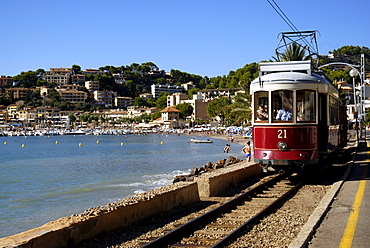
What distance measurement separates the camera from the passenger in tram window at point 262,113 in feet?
40.7

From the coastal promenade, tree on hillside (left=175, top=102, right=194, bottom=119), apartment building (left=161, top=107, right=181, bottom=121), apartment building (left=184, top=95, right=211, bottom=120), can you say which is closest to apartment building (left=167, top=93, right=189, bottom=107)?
tree on hillside (left=175, top=102, right=194, bottom=119)

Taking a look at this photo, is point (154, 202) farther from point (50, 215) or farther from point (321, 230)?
point (50, 215)

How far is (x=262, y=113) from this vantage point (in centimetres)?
1246

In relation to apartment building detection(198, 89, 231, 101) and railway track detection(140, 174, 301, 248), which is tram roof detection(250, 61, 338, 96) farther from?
apartment building detection(198, 89, 231, 101)

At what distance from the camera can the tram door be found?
1282cm

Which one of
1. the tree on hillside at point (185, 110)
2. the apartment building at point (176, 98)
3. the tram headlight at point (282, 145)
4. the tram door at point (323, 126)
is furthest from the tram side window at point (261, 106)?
the apartment building at point (176, 98)

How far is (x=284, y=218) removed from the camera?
8570 mm

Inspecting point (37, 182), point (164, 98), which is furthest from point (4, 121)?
point (37, 182)

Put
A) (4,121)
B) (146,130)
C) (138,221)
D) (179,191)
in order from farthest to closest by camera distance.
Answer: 1. (4,121)
2. (146,130)
3. (179,191)
4. (138,221)

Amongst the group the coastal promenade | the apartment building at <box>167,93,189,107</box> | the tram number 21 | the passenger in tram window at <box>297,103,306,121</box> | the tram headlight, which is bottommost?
the coastal promenade

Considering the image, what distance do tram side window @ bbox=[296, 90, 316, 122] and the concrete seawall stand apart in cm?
277

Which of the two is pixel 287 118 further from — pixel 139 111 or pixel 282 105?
pixel 139 111

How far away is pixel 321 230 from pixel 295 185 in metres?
5.78

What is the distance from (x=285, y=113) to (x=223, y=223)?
485cm
